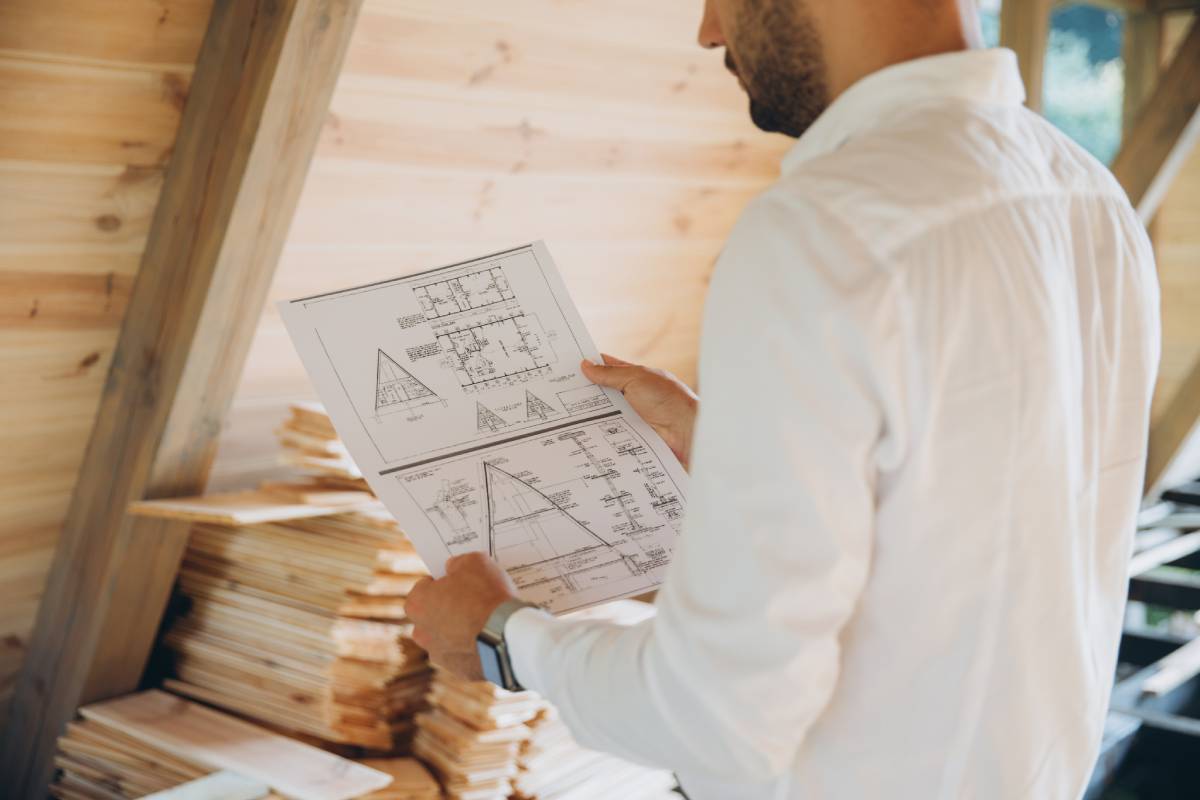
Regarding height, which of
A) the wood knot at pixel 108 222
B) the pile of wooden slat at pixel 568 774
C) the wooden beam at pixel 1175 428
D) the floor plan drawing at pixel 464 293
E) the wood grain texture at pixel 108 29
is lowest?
the wooden beam at pixel 1175 428

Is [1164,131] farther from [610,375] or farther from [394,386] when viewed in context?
[394,386]

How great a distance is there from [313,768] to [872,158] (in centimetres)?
181

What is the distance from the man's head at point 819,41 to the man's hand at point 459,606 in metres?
0.52

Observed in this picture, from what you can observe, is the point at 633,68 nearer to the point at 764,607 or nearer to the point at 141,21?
the point at 141,21

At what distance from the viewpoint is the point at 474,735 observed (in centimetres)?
252

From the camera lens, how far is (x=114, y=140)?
203 centimetres

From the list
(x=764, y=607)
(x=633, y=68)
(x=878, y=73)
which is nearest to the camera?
(x=764, y=607)

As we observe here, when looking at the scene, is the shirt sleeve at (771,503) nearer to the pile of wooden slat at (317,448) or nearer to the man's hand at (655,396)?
the man's hand at (655,396)

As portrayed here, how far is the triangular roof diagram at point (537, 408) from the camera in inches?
54.0

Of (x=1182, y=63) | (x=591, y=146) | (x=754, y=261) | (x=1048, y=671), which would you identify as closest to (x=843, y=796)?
(x=1048, y=671)

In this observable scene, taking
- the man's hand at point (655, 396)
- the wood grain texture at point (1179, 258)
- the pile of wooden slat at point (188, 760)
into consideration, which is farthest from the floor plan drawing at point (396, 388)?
the wood grain texture at point (1179, 258)

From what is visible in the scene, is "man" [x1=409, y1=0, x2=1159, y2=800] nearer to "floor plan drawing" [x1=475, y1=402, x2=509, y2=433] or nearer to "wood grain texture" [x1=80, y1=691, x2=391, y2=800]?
"floor plan drawing" [x1=475, y1=402, x2=509, y2=433]

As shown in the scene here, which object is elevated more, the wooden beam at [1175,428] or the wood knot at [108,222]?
the wood knot at [108,222]

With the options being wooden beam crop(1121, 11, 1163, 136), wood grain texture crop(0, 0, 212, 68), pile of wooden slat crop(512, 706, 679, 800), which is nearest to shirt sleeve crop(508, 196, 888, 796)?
wood grain texture crop(0, 0, 212, 68)
